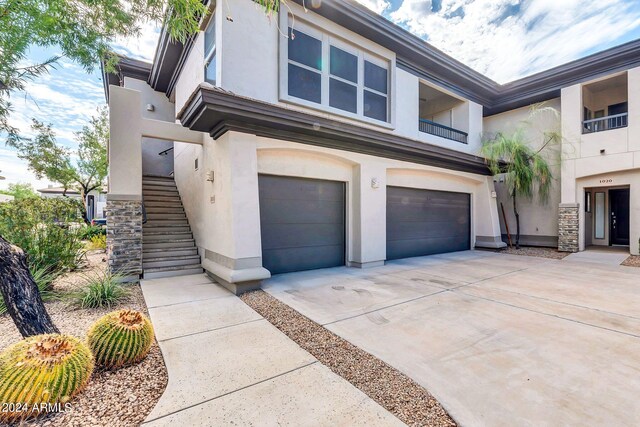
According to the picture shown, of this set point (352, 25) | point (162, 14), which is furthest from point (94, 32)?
point (352, 25)

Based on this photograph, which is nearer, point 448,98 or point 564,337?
point 564,337

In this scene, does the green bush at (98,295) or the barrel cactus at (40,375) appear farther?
the green bush at (98,295)

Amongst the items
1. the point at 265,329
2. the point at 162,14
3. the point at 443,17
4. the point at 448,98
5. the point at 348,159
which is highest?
the point at 443,17

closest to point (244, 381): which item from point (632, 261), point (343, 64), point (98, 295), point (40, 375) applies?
Answer: point (40, 375)

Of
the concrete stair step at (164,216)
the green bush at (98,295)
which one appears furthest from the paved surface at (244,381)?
the concrete stair step at (164,216)

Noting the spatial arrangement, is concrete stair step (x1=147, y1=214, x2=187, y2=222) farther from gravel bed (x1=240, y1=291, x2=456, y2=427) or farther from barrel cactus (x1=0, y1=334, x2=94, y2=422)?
barrel cactus (x1=0, y1=334, x2=94, y2=422)

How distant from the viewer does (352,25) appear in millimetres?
7172

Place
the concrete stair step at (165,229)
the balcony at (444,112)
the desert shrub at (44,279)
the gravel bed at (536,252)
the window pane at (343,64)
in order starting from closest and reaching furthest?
the desert shrub at (44,279) → the window pane at (343,64) → the concrete stair step at (165,229) → the gravel bed at (536,252) → the balcony at (444,112)

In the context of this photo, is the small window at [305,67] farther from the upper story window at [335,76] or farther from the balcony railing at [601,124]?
the balcony railing at [601,124]

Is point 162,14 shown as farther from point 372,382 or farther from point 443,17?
point 443,17

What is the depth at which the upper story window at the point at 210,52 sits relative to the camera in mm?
6191

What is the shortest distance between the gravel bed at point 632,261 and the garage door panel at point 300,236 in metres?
8.18

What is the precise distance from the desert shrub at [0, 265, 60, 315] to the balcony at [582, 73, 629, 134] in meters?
16.2

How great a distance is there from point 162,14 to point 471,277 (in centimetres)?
752
